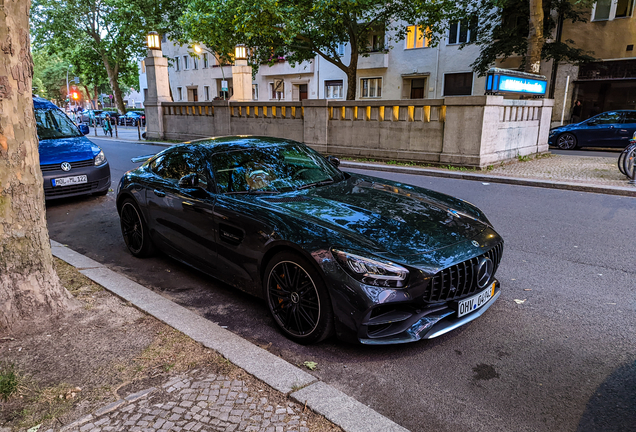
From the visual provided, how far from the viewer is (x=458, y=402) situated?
2.77 metres

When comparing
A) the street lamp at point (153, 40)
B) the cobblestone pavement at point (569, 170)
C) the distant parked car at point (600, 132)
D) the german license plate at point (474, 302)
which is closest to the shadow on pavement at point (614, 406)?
the german license plate at point (474, 302)

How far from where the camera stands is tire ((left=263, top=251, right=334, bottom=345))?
320cm

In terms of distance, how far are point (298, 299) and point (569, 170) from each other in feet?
36.6

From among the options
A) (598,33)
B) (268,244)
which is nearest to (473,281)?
(268,244)

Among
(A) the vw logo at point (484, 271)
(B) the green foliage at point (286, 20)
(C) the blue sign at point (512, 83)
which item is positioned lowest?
(A) the vw logo at point (484, 271)

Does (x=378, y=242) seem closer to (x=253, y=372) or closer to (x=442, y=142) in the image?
(x=253, y=372)

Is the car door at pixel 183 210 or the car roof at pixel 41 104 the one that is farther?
the car roof at pixel 41 104

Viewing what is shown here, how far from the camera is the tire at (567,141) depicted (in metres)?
18.2

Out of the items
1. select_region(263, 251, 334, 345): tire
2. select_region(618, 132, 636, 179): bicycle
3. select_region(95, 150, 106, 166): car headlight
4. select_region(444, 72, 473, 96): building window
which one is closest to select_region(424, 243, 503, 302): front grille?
select_region(263, 251, 334, 345): tire

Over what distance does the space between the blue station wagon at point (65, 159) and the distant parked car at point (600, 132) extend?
17.1 metres

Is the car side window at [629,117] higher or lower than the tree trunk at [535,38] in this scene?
lower

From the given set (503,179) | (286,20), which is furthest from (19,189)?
(286,20)

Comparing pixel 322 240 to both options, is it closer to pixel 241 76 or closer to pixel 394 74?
pixel 241 76

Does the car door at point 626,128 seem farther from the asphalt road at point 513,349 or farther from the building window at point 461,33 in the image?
the building window at point 461,33
